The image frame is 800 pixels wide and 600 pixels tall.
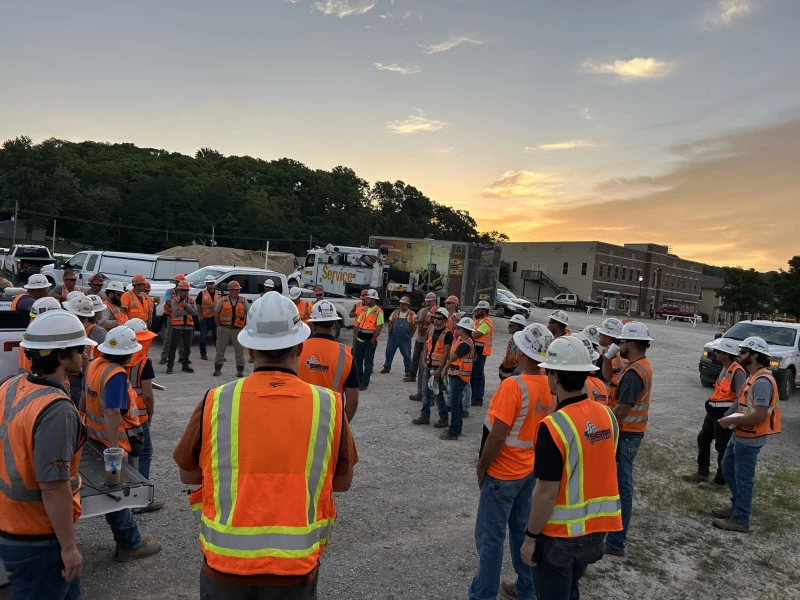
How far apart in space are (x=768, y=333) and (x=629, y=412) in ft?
37.5

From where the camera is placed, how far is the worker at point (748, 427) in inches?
203

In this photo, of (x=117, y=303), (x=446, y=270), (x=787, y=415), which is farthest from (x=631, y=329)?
(x=446, y=270)

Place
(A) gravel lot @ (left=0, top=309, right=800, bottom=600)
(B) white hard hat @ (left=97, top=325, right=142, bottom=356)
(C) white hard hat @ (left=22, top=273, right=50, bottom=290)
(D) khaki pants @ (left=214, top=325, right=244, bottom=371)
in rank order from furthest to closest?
(D) khaki pants @ (left=214, top=325, right=244, bottom=371), (C) white hard hat @ (left=22, top=273, right=50, bottom=290), (A) gravel lot @ (left=0, top=309, right=800, bottom=600), (B) white hard hat @ (left=97, top=325, right=142, bottom=356)

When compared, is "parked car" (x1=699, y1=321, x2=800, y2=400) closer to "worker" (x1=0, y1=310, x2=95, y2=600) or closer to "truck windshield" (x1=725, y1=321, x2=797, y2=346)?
"truck windshield" (x1=725, y1=321, x2=797, y2=346)

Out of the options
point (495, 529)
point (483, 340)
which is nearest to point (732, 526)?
point (495, 529)

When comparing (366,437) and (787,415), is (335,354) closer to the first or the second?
(366,437)

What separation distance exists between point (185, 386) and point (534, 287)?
61917mm

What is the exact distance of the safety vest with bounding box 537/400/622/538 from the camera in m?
2.71

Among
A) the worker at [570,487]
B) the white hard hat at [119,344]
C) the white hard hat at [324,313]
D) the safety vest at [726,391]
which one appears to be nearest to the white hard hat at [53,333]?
the white hard hat at [119,344]

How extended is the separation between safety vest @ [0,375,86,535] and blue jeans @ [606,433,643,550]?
4193 mm

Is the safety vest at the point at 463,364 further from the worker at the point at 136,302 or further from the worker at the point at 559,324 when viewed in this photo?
the worker at the point at 136,302

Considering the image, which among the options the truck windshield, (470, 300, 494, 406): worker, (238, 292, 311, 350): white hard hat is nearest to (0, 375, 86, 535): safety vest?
(238, 292, 311, 350): white hard hat

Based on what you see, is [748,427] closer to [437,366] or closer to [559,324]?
[559,324]

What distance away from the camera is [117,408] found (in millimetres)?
3932
